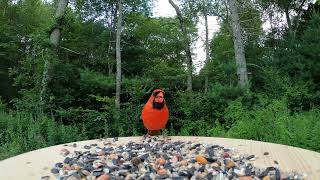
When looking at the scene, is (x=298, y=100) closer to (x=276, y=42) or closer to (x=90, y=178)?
(x=276, y=42)

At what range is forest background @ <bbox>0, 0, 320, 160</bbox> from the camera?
26.1 ft

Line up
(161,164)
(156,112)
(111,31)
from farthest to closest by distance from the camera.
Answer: (111,31) → (156,112) → (161,164)

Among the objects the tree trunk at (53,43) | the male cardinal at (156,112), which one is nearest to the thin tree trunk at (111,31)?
the tree trunk at (53,43)

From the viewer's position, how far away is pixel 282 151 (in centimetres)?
296

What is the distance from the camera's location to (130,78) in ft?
32.7

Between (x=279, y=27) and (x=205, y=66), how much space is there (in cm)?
522

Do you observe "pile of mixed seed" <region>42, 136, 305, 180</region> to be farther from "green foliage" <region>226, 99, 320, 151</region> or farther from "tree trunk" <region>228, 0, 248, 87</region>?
"tree trunk" <region>228, 0, 248, 87</region>

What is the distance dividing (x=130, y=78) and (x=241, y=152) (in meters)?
7.14

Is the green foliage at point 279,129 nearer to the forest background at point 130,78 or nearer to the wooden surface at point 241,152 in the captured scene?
the forest background at point 130,78

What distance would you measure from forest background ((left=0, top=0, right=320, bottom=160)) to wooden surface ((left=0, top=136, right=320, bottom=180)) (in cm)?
324

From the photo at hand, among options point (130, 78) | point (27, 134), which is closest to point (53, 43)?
point (130, 78)

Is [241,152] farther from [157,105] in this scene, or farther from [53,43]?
[53,43]

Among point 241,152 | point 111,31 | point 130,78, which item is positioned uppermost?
point 111,31

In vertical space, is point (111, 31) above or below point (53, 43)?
above
